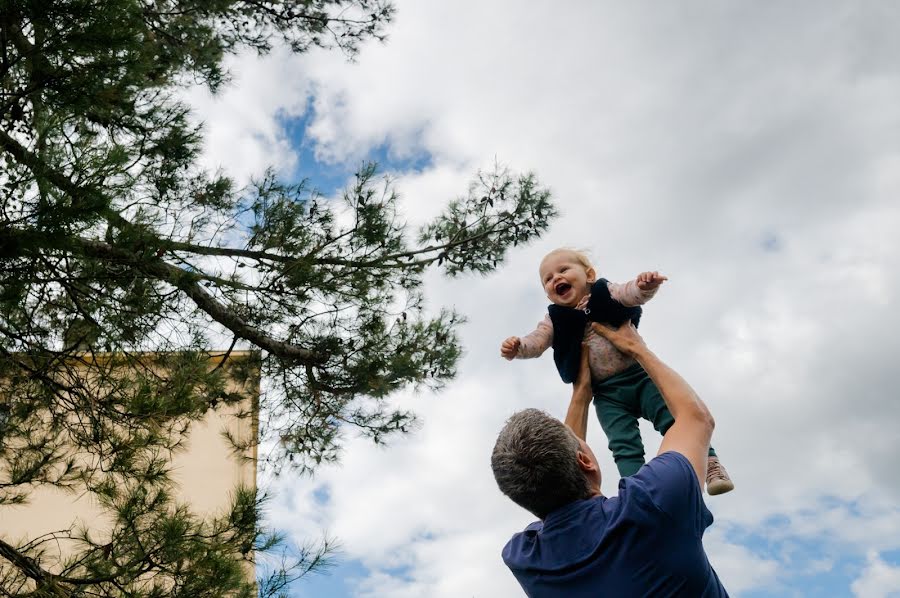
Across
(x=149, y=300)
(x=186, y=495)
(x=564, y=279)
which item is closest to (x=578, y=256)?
(x=564, y=279)

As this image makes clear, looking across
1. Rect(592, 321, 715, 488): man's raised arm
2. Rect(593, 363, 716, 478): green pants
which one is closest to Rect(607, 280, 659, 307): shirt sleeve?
Rect(593, 363, 716, 478): green pants

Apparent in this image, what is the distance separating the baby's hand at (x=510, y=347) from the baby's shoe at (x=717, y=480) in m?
0.47

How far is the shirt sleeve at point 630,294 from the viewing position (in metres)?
1.80

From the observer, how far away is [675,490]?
1134 millimetres

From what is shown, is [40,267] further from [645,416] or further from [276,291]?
[645,416]

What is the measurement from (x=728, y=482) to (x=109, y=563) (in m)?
2.54

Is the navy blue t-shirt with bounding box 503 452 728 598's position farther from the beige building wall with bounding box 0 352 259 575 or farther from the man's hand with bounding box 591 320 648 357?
the beige building wall with bounding box 0 352 259 575

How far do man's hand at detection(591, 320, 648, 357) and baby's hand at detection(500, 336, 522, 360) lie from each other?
0.56 ft

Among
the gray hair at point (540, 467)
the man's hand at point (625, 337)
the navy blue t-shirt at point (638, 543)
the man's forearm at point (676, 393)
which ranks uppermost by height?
the man's hand at point (625, 337)

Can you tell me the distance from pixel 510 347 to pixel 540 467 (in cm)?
62

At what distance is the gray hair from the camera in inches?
47.9

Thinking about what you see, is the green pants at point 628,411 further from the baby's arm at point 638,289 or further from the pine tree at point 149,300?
the pine tree at point 149,300

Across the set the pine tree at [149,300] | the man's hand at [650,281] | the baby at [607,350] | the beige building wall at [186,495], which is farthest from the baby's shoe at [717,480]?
the beige building wall at [186,495]

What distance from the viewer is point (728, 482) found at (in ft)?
5.47
